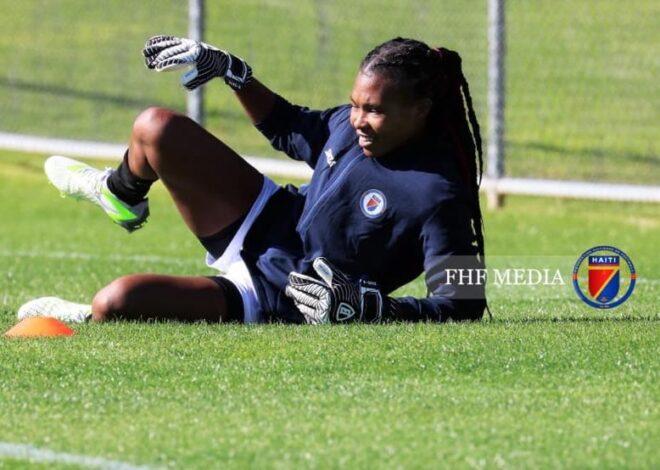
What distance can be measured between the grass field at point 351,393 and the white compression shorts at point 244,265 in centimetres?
27

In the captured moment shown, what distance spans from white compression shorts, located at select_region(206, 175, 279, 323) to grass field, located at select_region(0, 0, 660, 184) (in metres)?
7.28

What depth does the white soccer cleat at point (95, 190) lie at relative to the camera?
7086 millimetres

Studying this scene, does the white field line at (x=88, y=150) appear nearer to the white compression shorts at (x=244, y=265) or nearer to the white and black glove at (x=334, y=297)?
the white compression shorts at (x=244, y=265)

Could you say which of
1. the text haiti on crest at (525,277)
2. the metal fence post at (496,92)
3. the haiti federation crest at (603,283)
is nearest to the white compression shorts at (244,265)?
the haiti federation crest at (603,283)

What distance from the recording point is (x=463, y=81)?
677 cm

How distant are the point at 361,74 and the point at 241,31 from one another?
36.2ft

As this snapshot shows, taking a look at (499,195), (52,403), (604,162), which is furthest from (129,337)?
(604,162)

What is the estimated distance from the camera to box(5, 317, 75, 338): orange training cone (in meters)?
6.37

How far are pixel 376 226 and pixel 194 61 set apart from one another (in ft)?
3.54

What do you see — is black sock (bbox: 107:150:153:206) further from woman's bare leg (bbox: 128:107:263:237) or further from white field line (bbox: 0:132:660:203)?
white field line (bbox: 0:132:660:203)

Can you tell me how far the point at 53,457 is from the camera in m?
4.36

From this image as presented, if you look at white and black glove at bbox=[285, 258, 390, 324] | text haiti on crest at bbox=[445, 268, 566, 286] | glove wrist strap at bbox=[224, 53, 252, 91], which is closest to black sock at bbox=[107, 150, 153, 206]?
glove wrist strap at bbox=[224, 53, 252, 91]

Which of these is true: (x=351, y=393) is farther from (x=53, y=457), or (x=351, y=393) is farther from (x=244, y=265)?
(x=244, y=265)

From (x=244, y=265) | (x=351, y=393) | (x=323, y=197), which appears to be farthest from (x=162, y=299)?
(x=351, y=393)
